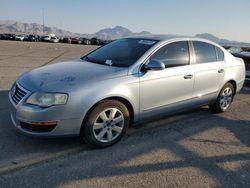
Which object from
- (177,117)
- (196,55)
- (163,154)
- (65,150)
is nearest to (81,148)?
(65,150)

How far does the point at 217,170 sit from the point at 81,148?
178cm

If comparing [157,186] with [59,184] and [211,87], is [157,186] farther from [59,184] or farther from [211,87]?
[211,87]

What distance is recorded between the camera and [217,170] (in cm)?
342

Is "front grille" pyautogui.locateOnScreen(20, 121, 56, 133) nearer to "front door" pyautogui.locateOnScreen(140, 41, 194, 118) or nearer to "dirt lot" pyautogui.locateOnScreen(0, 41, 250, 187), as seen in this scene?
"dirt lot" pyautogui.locateOnScreen(0, 41, 250, 187)

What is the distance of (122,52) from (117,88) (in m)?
1.09

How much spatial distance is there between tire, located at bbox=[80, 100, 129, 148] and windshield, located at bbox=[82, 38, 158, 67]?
728mm

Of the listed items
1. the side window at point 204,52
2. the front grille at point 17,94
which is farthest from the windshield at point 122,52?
the front grille at point 17,94

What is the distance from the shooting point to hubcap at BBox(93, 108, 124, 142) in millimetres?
3713

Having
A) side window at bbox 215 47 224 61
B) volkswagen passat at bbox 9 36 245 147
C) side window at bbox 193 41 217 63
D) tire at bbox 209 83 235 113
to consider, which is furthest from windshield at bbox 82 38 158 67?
tire at bbox 209 83 235 113

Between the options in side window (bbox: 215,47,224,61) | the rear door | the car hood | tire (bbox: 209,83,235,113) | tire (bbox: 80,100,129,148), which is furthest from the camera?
tire (bbox: 209,83,235,113)

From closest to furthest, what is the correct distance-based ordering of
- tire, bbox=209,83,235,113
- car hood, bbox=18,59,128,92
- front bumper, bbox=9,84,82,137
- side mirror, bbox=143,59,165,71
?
front bumper, bbox=9,84,82,137 < car hood, bbox=18,59,128,92 < side mirror, bbox=143,59,165,71 < tire, bbox=209,83,235,113

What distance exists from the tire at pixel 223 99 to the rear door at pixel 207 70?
0.74ft

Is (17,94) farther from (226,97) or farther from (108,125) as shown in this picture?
(226,97)

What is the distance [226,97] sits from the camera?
18.8 ft
